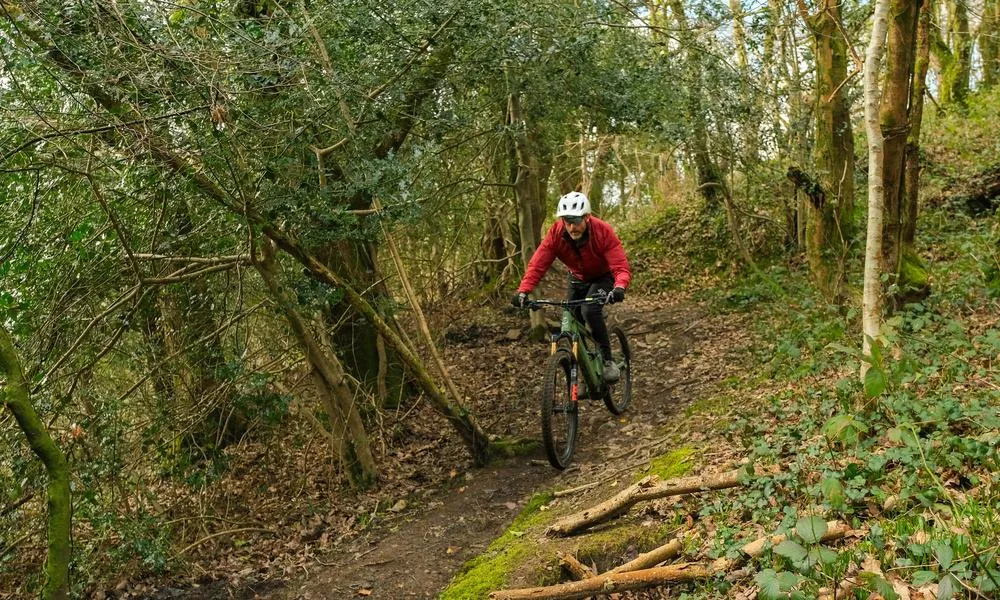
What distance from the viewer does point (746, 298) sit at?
13.1 metres

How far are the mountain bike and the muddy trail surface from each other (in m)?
0.28

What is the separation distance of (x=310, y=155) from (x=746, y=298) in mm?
8537

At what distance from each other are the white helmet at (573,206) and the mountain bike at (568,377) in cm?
81

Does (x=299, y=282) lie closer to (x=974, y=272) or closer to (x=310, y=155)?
(x=310, y=155)

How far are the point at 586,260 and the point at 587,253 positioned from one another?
10 centimetres

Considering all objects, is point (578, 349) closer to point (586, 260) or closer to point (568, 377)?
point (568, 377)

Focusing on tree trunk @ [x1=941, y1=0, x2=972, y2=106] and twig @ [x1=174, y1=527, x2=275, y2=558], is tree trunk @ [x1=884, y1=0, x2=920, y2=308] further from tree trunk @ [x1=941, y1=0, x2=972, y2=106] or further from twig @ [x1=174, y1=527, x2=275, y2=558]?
tree trunk @ [x1=941, y1=0, x2=972, y2=106]

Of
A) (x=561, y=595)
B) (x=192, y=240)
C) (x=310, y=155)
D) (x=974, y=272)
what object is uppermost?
(x=310, y=155)

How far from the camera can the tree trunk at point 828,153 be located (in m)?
9.94

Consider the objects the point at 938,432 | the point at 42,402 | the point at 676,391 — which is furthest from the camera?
the point at 676,391

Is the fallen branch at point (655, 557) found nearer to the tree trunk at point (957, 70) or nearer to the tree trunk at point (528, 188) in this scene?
the tree trunk at point (528, 188)

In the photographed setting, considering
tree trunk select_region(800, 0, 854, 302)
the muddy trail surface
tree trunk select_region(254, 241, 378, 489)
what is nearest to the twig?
the muddy trail surface

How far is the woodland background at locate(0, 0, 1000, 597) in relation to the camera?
194 inches

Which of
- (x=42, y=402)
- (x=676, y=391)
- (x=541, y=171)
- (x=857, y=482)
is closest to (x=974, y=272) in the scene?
(x=676, y=391)
